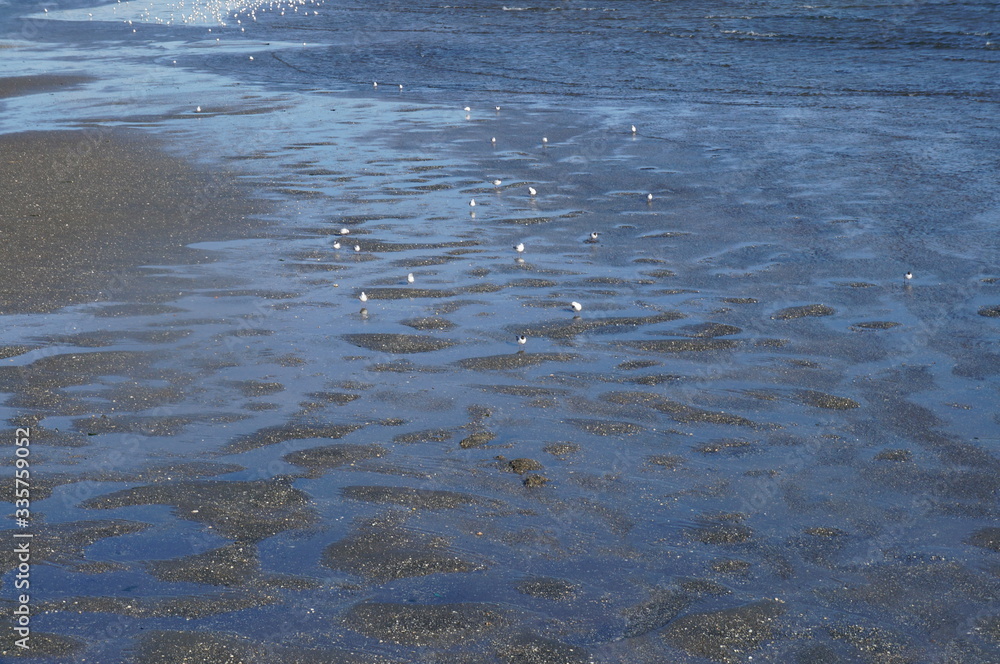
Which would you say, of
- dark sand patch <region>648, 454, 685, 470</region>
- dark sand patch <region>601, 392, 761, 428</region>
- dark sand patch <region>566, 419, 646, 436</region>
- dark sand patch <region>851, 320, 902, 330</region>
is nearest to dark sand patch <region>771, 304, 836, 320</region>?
dark sand patch <region>851, 320, 902, 330</region>

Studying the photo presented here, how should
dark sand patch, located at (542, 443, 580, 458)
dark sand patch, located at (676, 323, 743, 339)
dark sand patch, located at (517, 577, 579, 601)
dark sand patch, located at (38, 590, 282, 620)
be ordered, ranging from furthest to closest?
dark sand patch, located at (676, 323, 743, 339) → dark sand patch, located at (542, 443, 580, 458) → dark sand patch, located at (517, 577, 579, 601) → dark sand patch, located at (38, 590, 282, 620)

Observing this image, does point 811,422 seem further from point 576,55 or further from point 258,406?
point 576,55

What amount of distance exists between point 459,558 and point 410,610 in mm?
517

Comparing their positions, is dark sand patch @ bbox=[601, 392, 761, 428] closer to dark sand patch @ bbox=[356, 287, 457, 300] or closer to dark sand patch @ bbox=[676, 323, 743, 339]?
dark sand patch @ bbox=[676, 323, 743, 339]

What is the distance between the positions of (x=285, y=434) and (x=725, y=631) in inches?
131

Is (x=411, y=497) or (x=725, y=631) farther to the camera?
(x=411, y=497)

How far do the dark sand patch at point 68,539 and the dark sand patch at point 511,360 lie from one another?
2.95 meters

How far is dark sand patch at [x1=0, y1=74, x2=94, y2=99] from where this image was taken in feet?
75.7

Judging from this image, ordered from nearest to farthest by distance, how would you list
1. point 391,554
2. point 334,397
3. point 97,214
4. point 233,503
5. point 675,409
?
point 391,554, point 233,503, point 675,409, point 334,397, point 97,214

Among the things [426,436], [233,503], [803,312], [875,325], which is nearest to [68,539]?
[233,503]

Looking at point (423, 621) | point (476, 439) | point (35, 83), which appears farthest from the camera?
point (35, 83)

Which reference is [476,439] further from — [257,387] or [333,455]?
[257,387]

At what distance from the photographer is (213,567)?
219 inches

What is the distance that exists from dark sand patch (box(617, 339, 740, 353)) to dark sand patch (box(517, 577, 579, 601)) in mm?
3230
